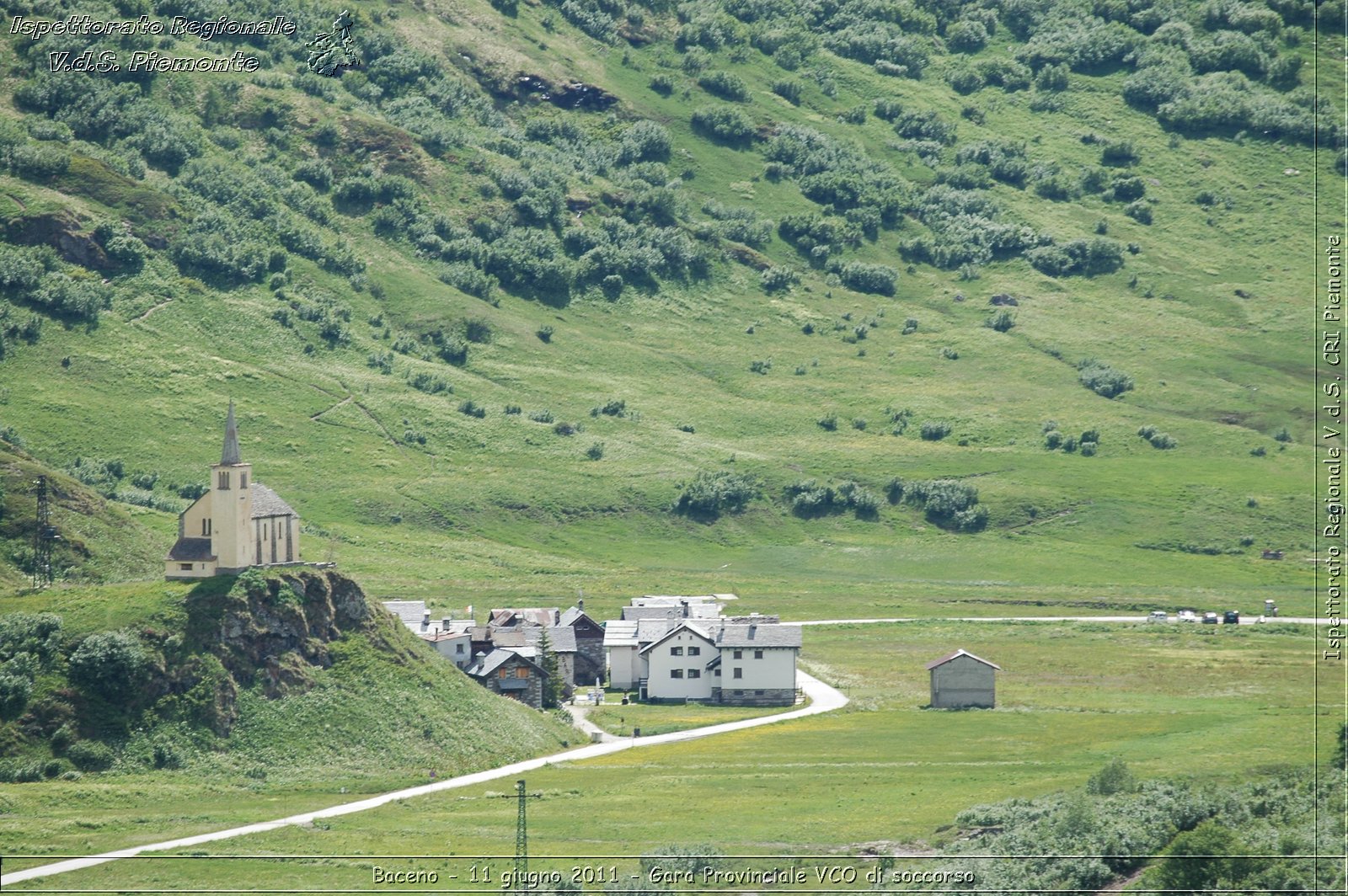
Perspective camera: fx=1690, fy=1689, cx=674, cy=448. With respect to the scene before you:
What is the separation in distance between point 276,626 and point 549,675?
30856mm

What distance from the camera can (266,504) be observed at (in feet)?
367

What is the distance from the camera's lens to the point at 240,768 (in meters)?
97.9

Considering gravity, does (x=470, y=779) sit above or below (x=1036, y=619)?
below

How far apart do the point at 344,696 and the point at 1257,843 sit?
57.2 m

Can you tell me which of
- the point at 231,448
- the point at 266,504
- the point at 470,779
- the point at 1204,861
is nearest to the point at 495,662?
the point at 266,504

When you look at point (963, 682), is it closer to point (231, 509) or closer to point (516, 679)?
point (516, 679)

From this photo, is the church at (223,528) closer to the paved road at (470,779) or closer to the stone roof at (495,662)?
the paved road at (470,779)

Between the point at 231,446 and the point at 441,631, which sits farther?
the point at 441,631

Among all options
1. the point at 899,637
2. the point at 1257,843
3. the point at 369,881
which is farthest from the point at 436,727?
the point at 899,637

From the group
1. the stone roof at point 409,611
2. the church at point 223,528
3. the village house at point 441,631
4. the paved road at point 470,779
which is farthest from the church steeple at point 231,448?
the stone roof at point 409,611

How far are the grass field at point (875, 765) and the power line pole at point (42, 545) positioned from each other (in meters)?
31.0

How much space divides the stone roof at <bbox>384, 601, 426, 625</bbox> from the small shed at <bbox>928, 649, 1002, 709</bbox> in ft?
148

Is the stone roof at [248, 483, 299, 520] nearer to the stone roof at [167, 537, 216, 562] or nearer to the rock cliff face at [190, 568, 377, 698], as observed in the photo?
the stone roof at [167, 537, 216, 562]

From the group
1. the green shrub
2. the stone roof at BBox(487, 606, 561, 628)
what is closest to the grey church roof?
the green shrub
